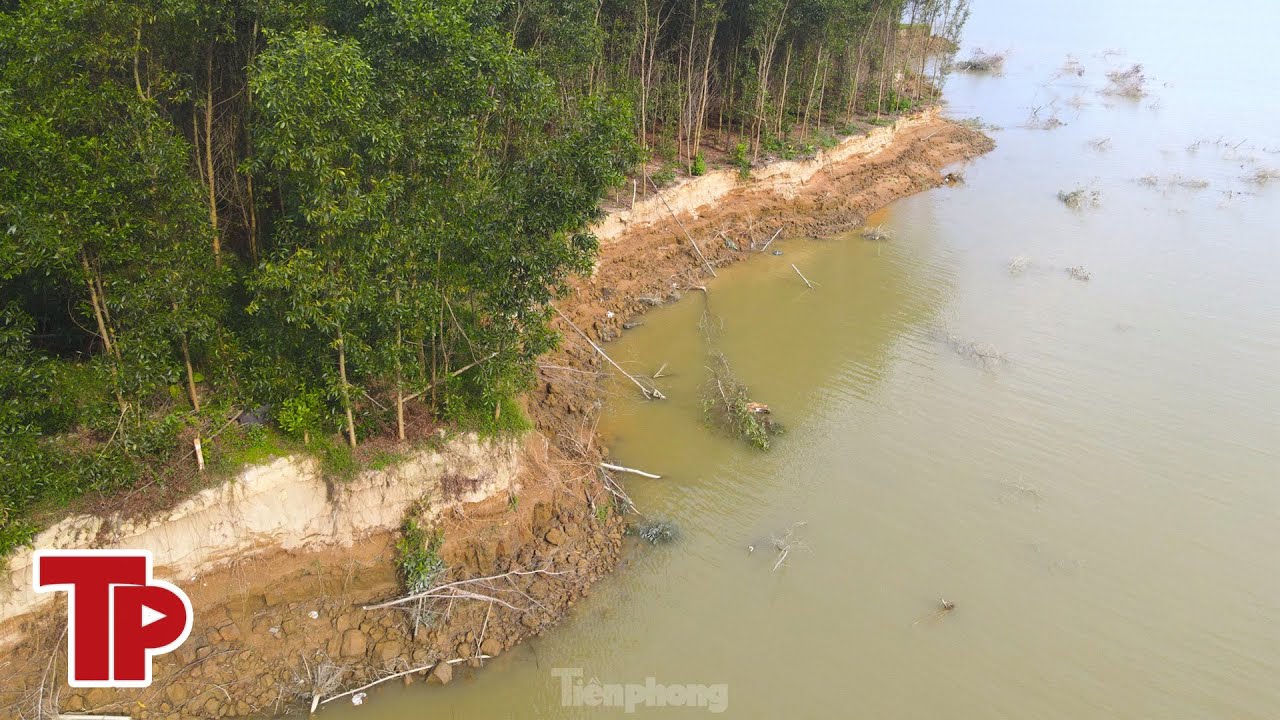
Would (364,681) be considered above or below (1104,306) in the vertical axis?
below

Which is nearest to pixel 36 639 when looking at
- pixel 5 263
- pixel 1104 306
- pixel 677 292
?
pixel 5 263

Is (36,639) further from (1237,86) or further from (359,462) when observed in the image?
(1237,86)

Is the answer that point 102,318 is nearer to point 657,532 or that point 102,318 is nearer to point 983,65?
point 657,532

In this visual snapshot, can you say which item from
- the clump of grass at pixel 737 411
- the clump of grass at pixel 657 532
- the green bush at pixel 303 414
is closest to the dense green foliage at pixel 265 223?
the green bush at pixel 303 414

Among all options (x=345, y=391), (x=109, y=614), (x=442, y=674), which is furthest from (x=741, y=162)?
(x=109, y=614)

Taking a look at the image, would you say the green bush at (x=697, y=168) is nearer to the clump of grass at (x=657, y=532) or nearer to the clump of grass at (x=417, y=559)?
the clump of grass at (x=657, y=532)

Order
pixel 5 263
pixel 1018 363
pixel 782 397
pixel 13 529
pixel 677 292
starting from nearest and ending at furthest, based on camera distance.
Result: pixel 5 263 < pixel 13 529 < pixel 782 397 < pixel 1018 363 < pixel 677 292
